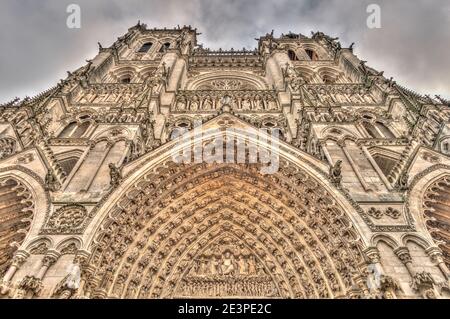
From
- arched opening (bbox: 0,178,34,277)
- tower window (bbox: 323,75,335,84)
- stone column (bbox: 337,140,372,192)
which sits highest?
tower window (bbox: 323,75,335,84)

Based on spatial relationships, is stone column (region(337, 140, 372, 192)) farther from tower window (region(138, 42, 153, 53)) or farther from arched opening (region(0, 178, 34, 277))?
tower window (region(138, 42, 153, 53))

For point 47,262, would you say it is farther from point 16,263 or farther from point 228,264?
point 228,264

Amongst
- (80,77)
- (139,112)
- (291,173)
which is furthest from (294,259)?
(80,77)

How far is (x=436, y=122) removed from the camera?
12648 mm

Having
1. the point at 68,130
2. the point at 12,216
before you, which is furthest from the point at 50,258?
the point at 68,130

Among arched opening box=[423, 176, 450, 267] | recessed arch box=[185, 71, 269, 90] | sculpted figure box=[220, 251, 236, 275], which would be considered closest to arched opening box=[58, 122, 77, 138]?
recessed arch box=[185, 71, 269, 90]

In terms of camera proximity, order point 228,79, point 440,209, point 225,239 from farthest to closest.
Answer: point 228,79, point 225,239, point 440,209

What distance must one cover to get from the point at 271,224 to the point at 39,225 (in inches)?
270

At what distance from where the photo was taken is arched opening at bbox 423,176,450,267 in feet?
29.6

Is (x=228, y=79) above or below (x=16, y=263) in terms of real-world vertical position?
above

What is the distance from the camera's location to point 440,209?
9.33 meters

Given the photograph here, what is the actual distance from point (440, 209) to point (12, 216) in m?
12.4

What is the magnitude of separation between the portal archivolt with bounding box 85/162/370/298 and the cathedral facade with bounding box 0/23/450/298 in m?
0.04

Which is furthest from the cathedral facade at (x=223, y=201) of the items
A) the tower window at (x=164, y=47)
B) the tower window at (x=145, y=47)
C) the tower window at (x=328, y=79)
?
the tower window at (x=164, y=47)
